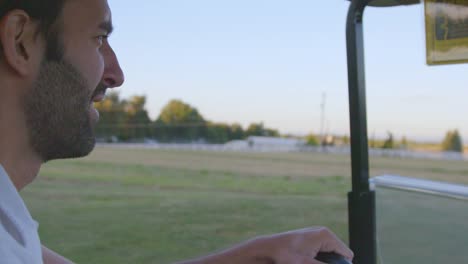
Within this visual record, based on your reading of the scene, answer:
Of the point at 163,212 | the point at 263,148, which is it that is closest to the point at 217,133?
the point at 263,148

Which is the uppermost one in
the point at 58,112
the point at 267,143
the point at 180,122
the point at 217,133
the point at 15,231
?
the point at 180,122

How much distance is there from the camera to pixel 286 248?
0.90 m

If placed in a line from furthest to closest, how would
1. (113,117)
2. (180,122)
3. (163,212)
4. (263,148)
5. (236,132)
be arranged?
(236,132) → (263,148) → (180,122) → (113,117) → (163,212)

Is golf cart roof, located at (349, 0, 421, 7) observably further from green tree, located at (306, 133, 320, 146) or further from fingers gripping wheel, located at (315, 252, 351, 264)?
green tree, located at (306, 133, 320, 146)

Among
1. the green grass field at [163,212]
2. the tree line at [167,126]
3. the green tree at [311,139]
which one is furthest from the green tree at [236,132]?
the green grass field at [163,212]

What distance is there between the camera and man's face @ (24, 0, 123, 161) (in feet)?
2.27

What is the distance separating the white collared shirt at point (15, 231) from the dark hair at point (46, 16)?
0.17 metres

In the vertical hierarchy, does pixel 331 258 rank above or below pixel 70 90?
below

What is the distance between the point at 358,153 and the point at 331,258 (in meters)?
0.54

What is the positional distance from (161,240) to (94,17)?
5667mm

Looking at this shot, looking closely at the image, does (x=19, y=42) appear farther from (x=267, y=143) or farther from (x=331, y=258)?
(x=267, y=143)

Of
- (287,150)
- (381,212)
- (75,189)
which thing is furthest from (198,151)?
(381,212)

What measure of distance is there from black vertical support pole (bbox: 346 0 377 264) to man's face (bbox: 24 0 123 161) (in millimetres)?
732

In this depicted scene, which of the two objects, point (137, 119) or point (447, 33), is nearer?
point (447, 33)
